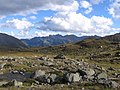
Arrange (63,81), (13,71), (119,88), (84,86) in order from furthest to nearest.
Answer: (13,71)
(63,81)
(84,86)
(119,88)

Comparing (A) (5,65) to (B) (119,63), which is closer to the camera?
(A) (5,65)

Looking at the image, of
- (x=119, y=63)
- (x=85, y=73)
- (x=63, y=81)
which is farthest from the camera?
(x=119, y=63)

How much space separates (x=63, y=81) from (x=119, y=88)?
42.3ft

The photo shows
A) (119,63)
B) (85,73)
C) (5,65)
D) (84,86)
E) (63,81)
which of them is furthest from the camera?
(119,63)

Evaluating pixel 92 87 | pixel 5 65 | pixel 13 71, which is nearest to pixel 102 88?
pixel 92 87

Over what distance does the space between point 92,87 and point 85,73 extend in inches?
575

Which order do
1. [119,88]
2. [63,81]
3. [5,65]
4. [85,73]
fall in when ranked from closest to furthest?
[119,88] < [63,81] < [85,73] < [5,65]

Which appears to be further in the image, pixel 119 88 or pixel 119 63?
pixel 119 63

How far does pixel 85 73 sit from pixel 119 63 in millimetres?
48535

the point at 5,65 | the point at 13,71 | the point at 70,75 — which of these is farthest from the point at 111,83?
the point at 5,65

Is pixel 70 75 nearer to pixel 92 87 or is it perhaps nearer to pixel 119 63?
pixel 92 87

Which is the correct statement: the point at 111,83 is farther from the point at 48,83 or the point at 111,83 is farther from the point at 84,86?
the point at 48,83

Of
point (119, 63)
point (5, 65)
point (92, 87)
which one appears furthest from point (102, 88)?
point (119, 63)

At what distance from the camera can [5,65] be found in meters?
90.2
